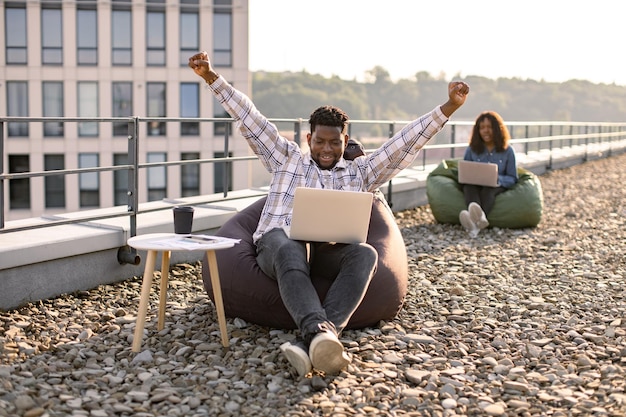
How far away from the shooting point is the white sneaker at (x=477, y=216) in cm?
756

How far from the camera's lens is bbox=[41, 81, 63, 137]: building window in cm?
3092

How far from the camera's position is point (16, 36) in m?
30.8

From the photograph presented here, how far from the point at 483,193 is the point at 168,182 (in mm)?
24473

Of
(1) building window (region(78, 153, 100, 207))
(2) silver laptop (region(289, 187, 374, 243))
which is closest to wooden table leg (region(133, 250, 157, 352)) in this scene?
(2) silver laptop (region(289, 187, 374, 243))

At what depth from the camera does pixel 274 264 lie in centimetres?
402

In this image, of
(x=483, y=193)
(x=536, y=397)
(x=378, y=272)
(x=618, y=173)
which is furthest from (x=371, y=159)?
(x=618, y=173)

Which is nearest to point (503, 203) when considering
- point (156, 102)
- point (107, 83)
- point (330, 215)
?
point (330, 215)

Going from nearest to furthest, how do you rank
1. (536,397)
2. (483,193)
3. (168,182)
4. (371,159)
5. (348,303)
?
(536,397) < (348,303) < (371,159) < (483,193) < (168,182)

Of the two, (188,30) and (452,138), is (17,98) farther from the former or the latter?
(452,138)

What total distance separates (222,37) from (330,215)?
91.0 ft

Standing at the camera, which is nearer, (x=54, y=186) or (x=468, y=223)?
(x=468, y=223)

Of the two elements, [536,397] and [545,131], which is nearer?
[536,397]

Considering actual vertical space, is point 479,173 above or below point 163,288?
above

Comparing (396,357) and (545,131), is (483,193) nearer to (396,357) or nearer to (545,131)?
(396,357)
